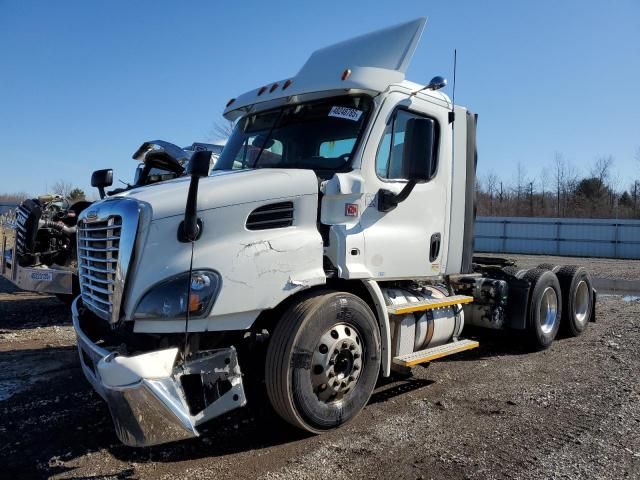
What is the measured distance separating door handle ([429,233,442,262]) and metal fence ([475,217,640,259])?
74.0 ft

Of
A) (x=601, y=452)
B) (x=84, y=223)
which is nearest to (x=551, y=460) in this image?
(x=601, y=452)

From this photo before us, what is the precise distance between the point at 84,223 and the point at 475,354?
4927 millimetres

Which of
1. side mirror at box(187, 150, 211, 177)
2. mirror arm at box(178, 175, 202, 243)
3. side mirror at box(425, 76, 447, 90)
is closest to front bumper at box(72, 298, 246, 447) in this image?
mirror arm at box(178, 175, 202, 243)

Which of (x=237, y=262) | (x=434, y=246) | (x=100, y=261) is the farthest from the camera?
(x=434, y=246)

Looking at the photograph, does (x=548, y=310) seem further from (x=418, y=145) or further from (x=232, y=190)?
(x=232, y=190)

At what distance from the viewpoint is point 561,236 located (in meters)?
29.5

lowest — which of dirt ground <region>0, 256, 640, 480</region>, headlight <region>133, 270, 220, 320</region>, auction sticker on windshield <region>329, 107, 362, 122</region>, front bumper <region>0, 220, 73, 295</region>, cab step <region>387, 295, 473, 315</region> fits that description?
dirt ground <region>0, 256, 640, 480</region>

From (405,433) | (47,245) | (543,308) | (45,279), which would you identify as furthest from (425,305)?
(47,245)

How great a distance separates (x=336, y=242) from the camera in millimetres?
4133

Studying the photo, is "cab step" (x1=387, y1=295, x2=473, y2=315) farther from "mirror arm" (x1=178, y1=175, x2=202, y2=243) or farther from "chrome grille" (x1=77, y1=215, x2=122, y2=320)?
"chrome grille" (x1=77, y1=215, x2=122, y2=320)

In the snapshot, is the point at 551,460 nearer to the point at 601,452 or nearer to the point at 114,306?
the point at 601,452

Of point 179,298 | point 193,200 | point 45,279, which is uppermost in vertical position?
point 193,200

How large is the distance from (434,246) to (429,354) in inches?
42.5

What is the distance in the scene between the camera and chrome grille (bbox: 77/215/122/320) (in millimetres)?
3467
